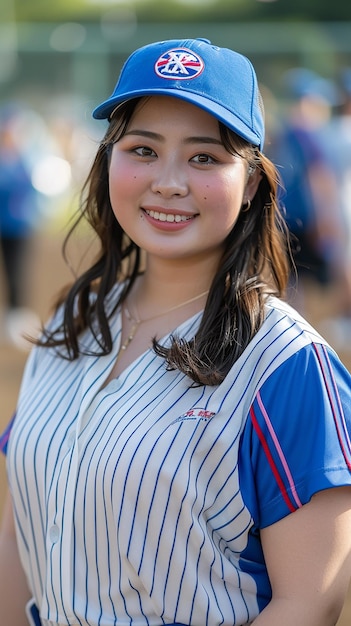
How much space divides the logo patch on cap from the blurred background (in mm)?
603

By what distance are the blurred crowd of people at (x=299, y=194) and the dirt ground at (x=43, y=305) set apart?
18 centimetres

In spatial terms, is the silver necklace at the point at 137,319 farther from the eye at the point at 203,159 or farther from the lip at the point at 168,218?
the eye at the point at 203,159

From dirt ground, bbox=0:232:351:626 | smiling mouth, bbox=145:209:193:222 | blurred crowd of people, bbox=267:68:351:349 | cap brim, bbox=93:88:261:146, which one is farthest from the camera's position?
blurred crowd of people, bbox=267:68:351:349

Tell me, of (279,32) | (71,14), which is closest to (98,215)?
(279,32)

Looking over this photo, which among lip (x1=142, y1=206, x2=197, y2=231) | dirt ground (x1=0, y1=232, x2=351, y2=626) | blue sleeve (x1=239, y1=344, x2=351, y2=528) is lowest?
blue sleeve (x1=239, y1=344, x2=351, y2=528)

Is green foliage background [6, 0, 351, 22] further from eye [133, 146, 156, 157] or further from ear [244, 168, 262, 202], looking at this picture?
eye [133, 146, 156, 157]

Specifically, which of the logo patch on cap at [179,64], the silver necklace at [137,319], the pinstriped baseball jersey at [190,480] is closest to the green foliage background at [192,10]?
the silver necklace at [137,319]

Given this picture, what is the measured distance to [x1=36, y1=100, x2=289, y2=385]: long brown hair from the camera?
6.66ft

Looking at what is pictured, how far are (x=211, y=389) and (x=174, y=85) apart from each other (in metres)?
0.62

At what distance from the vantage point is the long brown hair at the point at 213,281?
2.03 metres

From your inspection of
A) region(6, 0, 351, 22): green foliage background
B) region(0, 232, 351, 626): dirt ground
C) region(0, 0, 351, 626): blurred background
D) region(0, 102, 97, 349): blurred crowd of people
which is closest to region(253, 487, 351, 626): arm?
region(0, 0, 351, 626): blurred background

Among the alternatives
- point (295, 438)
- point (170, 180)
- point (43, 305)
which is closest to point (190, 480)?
point (295, 438)

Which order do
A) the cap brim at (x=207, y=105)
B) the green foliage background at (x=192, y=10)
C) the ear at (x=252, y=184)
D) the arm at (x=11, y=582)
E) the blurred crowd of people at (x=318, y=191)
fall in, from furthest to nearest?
the green foliage background at (x=192, y=10) < the blurred crowd of people at (x=318, y=191) < the arm at (x=11, y=582) < the ear at (x=252, y=184) < the cap brim at (x=207, y=105)

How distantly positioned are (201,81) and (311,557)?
0.96m
